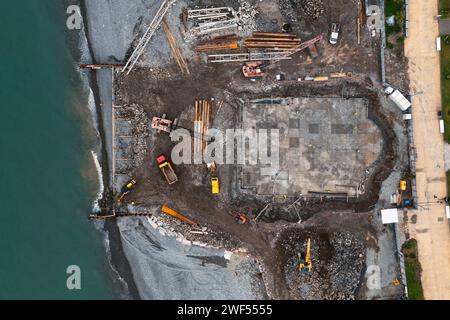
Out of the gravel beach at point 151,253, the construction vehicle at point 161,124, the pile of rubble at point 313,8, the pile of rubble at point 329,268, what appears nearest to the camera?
the pile of rubble at point 329,268

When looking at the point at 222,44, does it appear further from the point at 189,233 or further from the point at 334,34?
the point at 189,233

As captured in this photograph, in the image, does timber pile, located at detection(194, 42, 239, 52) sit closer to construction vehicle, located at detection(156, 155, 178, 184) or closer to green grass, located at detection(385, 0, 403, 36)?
construction vehicle, located at detection(156, 155, 178, 184)

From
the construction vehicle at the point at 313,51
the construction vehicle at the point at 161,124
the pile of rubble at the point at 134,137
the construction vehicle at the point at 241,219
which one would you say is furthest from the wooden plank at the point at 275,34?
the construction vehicle at the point at 241,219

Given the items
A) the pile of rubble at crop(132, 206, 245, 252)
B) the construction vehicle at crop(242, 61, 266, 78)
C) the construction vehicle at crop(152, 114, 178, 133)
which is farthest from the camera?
the pile of rubble at crop(132, 206, 245, 252)

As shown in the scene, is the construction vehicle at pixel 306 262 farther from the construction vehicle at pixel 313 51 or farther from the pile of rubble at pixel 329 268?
the construction vehicle at pixel 313 51

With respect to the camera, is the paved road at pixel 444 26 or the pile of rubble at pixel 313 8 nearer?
the paved road at pixel 444 26

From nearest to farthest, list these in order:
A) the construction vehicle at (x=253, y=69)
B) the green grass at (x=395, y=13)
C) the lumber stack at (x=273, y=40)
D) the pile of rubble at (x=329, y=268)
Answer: the green grass at (x=395, y=13)
the pile of rubble at (x=329, y=268)
the lumber stack at (x=273, y=40)
the construction vehicle at (x=253, y=69)

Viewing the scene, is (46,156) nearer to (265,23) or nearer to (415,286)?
(265,23)

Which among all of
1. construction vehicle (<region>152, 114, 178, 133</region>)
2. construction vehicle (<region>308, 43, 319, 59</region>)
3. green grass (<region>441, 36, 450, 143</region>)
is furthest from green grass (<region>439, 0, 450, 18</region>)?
construction vehicle (<region>152, 114, 178, 133</region>)
